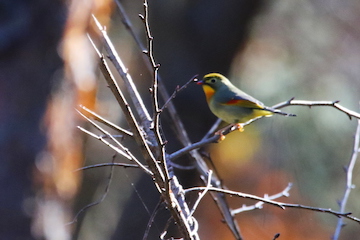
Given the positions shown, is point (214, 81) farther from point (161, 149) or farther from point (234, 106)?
point (161, 149)

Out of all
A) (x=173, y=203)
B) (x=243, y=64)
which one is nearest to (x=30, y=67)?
(x=173, y=203)

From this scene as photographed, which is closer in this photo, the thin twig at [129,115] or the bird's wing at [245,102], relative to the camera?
the thin twig at [129,115]

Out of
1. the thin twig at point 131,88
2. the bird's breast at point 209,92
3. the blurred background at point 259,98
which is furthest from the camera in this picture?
the blurred background at point 259,98

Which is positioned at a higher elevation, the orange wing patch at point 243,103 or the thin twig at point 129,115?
the thin twig at point 129,115

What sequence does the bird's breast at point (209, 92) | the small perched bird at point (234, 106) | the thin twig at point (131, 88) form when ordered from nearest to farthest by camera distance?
the thin twig at point (131, 88) → the small perched bird at point (234, 106) → the bird's breast at point (209, 92)

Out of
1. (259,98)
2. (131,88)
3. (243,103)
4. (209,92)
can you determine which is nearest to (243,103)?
(243,103)

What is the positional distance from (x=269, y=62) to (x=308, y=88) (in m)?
0.82

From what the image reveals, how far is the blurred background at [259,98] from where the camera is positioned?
4410 millimetres

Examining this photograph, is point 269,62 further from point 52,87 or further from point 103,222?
point 52,87

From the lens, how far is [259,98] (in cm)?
620

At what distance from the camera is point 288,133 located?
20.5ft

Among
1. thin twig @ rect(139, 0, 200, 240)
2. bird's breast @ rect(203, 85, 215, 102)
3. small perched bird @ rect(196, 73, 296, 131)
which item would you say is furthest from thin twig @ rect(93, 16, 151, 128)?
bird's breast @ rect(203, 85, 215, 102)

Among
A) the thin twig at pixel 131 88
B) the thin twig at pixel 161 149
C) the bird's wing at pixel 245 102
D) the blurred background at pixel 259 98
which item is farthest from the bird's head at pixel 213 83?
the thin twig at pixel 161 149

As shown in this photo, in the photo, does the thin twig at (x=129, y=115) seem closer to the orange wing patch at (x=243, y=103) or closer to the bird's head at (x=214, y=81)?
the orange wing patch at (x=243, y=103)
